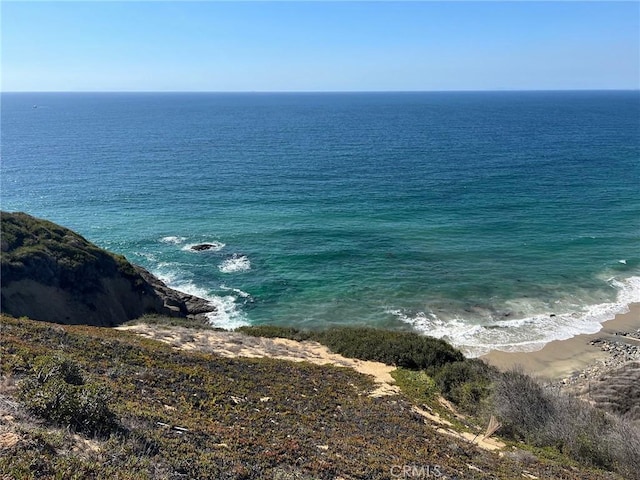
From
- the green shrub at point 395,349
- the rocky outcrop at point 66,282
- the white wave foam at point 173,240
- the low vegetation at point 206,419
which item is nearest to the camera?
the low vegetation at point 206,419

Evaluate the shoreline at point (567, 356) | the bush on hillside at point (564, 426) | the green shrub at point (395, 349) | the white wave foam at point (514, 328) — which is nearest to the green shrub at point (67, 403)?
the bush on hillside at point (564, 426)

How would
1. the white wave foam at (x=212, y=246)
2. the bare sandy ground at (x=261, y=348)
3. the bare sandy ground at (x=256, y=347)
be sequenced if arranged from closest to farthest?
the bare sandy ground at (x=261, y=348)
the bare sandy ground at (x=256, y=347)
the white wave foam at (x=212, y=246)

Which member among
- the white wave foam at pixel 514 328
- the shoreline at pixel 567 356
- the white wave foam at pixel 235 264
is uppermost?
the white wave foam at pixel 235 264

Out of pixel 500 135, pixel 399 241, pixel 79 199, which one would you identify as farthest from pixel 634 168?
pixel 79 199

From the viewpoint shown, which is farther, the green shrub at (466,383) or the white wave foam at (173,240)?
the white wave foam at (173,240)

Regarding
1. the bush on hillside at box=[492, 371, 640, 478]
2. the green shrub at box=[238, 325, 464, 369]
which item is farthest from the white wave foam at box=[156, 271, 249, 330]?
the bush on hillside at box=[492, 371, 640, 478]

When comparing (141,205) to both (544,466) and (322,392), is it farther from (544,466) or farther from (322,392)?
(544,466)
